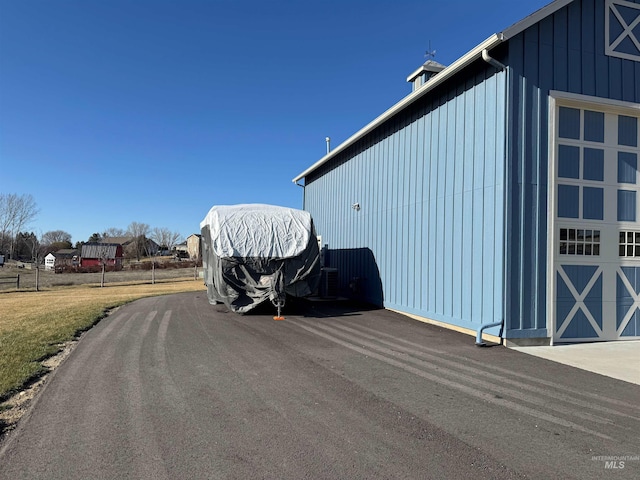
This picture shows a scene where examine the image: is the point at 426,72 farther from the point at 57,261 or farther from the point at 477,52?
the point at 57,261

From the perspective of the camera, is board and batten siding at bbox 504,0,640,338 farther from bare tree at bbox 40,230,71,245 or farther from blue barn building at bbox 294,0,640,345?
bare tree at bbox 40,230,71,245

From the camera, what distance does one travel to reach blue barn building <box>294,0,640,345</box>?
774 cm

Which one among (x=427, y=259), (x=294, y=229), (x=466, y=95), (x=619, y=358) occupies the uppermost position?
(x=466, y=95)

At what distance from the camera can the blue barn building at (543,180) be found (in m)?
7.74

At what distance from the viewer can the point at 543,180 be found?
312 inches

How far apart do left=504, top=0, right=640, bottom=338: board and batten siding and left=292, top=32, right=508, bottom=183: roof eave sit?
47 centimetres

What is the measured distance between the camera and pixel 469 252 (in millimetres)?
8633

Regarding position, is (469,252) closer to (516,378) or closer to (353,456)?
(516,378)

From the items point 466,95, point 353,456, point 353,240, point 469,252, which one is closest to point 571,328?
point 469,252

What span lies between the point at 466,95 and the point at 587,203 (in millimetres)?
3191

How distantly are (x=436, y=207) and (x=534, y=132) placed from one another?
2.69m

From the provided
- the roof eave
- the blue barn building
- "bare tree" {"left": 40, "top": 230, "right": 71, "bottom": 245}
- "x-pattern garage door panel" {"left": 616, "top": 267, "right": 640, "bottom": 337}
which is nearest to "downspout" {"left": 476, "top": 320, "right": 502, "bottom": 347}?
the blue barn building

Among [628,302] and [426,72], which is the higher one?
[426,72]

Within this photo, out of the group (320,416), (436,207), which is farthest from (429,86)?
(320,416)
